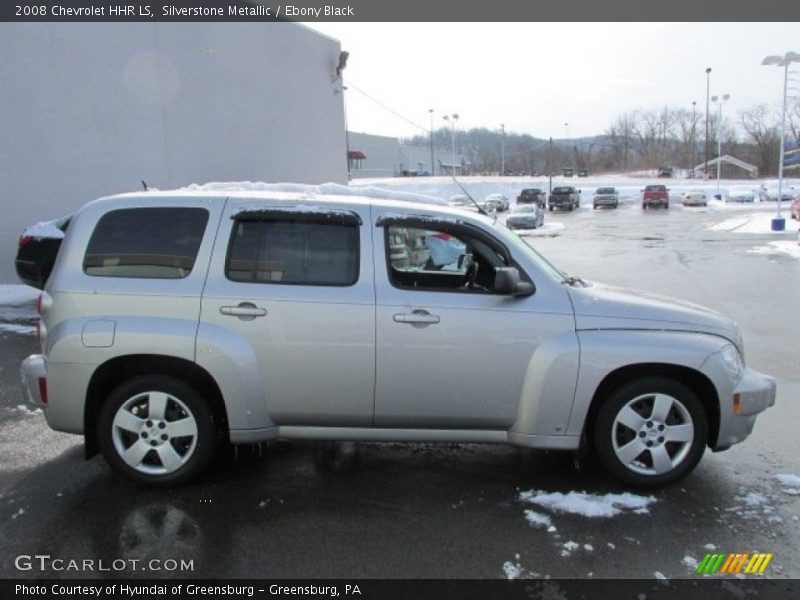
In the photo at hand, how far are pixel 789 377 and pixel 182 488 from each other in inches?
238

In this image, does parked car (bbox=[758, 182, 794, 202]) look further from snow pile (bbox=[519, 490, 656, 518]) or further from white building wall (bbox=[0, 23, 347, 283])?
snow pile (bbox=[519, 490, 656, 518])

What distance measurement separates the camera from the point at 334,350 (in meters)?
3.84

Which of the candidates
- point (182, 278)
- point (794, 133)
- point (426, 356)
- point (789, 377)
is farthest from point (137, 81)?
point (794, 133)

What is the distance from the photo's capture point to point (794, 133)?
289ft

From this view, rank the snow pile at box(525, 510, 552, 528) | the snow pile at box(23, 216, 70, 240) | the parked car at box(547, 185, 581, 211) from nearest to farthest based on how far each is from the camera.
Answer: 1. the snow pile at box(525, 510, 552, 528)
2. the snow pile at box(23, 216, 70, 240)
3. the parked car at box(547, 185, 581, 211)

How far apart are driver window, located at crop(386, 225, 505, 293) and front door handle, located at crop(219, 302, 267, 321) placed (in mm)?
835

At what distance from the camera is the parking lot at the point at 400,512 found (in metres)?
3.23

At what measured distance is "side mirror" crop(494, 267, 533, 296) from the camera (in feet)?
12.4

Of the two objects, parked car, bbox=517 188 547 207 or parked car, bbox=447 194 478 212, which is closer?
parked car, bbox=447 194 478 212

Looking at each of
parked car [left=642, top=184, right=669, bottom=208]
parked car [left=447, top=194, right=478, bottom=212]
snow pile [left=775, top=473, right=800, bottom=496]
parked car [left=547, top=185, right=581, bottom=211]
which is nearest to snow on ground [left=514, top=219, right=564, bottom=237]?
parked car [left=447, top=194, right=478, bottom=212]

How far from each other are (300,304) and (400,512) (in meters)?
1.37

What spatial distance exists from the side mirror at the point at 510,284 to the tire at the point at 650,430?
34.1 inches

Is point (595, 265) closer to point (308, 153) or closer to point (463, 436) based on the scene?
point (308, 153)

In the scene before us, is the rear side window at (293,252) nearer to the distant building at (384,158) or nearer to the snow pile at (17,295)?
the snow pile at (17,295)
